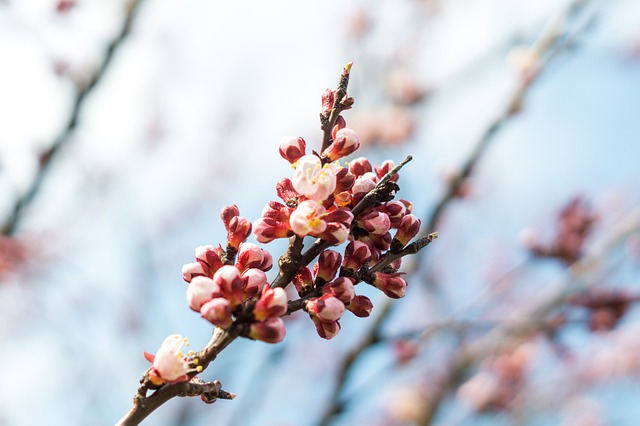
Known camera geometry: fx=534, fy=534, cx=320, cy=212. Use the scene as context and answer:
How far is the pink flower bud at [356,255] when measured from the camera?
150 centimetres

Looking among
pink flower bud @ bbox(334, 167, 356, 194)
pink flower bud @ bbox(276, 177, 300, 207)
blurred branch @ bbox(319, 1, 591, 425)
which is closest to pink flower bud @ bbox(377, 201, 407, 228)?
pink flower bud @ bbox(334, 167, 356, 194)

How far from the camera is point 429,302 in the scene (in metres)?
6.96

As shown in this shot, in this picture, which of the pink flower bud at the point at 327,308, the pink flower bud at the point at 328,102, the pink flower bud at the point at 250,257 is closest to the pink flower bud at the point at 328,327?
the pink flower bud at the point at 327,308

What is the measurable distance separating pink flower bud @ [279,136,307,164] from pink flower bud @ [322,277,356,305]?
40cm

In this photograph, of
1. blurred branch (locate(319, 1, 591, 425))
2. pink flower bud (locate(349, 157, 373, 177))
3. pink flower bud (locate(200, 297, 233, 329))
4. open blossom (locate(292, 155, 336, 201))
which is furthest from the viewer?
blurred branch (locate(319, 1, 591, 425))

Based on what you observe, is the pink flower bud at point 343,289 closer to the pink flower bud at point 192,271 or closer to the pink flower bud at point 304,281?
the pink flower bud at point 304,281

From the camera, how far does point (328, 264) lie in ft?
4.98

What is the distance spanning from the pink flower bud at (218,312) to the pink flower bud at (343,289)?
30 centimetres

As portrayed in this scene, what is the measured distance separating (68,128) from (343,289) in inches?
149

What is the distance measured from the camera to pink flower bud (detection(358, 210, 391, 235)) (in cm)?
147

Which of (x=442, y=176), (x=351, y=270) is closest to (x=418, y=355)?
(x=442, y=176)

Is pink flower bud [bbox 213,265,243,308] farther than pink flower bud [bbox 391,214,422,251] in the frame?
No

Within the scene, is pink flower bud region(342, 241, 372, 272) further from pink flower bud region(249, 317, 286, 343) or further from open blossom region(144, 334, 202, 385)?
open blossom region(144, 334, 202, 385)

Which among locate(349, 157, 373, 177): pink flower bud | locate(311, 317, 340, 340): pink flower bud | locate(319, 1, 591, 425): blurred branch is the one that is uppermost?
locate(319, 1, 591, 425): blurred branch
